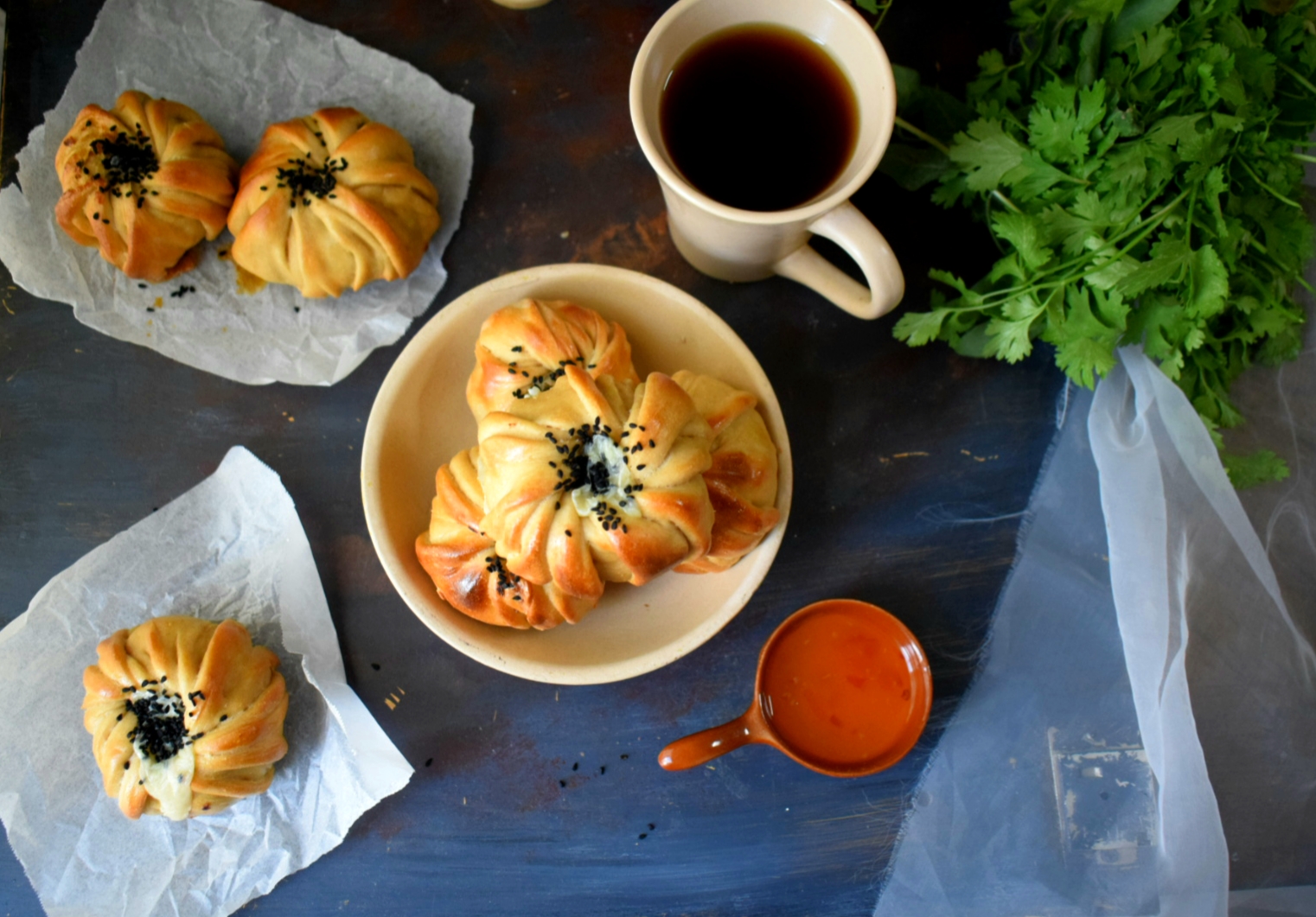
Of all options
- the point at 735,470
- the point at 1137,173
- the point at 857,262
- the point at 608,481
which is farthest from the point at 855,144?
the point at 608,481

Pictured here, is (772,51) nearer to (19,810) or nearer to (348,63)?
(348,63)

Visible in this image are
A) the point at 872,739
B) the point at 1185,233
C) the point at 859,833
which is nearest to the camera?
the point at 1185,233

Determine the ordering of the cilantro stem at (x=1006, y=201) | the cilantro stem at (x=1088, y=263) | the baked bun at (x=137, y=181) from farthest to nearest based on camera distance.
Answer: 1. the baked bun at (x=137, y=181)
2. the cilantro stem at (x=1006, y=201)
3. the cilantro stem at (x=1088, y=263)

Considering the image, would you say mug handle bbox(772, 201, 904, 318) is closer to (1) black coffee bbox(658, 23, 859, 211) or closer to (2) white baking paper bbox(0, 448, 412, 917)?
(1) black coffee bbox(658, 23, 859, 211)

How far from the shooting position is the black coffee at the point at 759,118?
4.25ft

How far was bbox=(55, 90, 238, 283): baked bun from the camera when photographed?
1.49 meters

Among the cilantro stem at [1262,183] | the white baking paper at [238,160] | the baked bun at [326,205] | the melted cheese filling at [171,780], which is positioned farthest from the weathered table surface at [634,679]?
the cilantro stem at [1262,183]

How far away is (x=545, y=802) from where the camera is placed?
1.59 metres

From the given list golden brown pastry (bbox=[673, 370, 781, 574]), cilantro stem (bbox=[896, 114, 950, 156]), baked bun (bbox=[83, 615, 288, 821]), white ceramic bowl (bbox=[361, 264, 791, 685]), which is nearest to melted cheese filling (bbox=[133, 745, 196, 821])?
baked bun (bbox=[83, 615, 288, 821])

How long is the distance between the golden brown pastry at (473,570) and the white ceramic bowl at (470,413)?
5 cm

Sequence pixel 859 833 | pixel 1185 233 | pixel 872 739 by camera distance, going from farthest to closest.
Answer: pixel 859 833 < pixel 872 739 < pixel 1185 233

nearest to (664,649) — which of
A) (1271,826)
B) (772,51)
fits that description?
(772,51)

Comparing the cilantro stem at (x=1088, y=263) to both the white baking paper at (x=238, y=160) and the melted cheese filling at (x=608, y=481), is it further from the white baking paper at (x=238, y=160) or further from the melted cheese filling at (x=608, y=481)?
the white baking paper at (x=238, y=160)

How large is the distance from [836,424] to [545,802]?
0.93m
